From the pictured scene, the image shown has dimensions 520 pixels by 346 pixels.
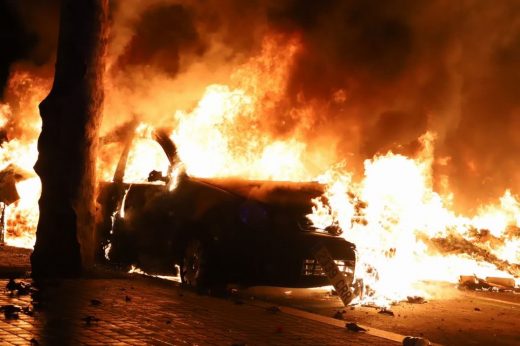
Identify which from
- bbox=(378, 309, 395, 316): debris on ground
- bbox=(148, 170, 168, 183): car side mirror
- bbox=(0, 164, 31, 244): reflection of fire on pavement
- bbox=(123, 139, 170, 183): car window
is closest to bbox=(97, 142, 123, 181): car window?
bbox=(123, 139, 170, 183): car window

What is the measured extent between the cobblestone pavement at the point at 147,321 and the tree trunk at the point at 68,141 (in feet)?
2.19

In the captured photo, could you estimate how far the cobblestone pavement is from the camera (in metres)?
5.82

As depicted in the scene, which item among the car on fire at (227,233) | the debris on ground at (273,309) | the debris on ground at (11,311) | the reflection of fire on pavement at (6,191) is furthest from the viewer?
the reflection of fire on pavement at (6,191)

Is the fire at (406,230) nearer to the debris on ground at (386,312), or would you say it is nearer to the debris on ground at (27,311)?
the debris on ground at (386,312)

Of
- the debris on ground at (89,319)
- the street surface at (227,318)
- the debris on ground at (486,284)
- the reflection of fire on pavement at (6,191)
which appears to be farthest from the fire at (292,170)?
the debris on ground at (89,319)

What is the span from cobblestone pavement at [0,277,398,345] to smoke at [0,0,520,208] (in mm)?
8596

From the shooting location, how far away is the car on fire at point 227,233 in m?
9.09

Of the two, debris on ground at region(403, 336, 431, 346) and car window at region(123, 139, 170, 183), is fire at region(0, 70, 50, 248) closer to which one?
car window at region(123, 139, 170, 183)

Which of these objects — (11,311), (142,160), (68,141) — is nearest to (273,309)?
(11,311)

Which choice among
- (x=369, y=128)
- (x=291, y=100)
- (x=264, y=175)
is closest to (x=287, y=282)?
(x=264, y=175)

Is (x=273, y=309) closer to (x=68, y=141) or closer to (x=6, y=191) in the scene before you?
(x=68, y=141)

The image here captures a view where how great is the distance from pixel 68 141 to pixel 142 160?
3.35 m

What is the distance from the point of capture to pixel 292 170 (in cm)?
1555

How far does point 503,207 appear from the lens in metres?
16.5
